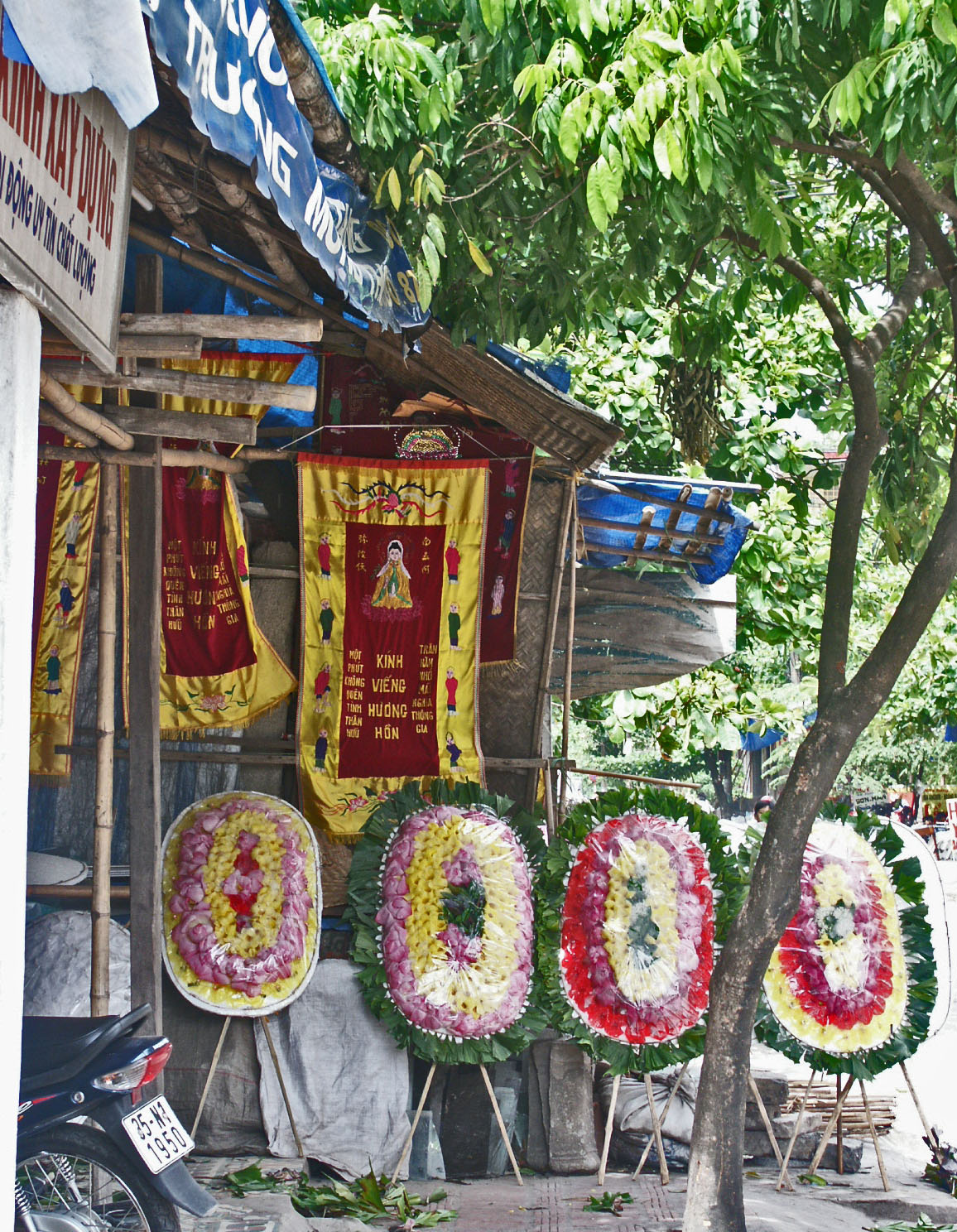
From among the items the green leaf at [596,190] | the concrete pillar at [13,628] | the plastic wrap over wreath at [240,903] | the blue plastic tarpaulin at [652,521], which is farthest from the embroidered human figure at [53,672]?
the concrete pillar at [13,628]

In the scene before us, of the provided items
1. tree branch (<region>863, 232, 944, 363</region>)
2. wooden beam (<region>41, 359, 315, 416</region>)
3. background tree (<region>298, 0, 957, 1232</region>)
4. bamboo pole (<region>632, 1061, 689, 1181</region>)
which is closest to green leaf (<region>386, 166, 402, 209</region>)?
background tree (<region>298, 0, 957, 1232</region>)

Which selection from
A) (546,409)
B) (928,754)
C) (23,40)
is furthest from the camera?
(928,754)

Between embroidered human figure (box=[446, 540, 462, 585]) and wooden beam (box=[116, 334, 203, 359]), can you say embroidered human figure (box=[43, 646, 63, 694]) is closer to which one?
embroidered human figure (box=[446, 540, 462, 585])

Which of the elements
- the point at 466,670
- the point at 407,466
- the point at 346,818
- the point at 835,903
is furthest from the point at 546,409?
the point at 835,903

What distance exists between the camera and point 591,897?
20.3ft

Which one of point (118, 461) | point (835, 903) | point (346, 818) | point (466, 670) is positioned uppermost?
point (118, 461)

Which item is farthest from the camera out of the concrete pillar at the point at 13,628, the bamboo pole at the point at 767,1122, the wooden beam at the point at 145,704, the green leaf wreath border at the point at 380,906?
the bamboo pole at the point at 767,1122

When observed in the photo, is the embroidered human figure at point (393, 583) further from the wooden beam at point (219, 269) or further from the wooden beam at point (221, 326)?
the wooden beam at point (221, 326)

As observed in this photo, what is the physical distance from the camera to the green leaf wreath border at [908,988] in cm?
624

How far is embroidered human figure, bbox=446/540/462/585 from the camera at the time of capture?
6434mm

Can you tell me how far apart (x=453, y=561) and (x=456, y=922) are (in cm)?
182

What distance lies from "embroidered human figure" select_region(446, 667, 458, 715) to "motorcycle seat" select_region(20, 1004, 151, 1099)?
9.22 ft

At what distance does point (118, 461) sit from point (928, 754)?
29582mm

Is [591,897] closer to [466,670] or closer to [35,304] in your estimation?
[466,670]
